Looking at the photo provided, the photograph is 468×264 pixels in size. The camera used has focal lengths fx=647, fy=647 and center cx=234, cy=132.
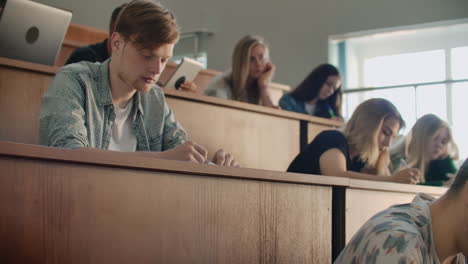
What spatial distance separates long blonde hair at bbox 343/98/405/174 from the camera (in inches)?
105

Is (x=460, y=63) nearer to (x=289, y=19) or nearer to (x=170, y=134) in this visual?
(x=289, y=19)

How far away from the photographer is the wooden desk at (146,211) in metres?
1.13

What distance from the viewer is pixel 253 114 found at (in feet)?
9.29

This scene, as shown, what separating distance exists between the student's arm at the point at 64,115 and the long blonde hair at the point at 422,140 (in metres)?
2.38

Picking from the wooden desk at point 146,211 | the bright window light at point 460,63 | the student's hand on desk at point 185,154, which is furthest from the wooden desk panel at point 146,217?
the bright window light at point 460,63

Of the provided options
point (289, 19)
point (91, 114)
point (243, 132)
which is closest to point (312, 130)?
point (243, 132)

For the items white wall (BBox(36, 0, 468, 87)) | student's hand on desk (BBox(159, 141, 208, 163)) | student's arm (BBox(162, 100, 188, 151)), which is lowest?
student's hand on desk (BBox(159, 141, 208, 163))

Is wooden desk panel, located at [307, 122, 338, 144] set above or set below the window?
below

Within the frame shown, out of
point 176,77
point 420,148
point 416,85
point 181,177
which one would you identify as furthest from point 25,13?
point 416,85

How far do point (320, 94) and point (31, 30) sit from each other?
6.27 feet

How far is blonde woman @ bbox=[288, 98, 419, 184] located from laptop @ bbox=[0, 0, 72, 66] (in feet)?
3.57

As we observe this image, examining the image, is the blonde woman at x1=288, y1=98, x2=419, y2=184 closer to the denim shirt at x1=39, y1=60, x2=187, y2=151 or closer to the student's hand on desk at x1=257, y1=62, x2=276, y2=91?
the denim shirt at x1=39, y1=60, x2=187, y2=151

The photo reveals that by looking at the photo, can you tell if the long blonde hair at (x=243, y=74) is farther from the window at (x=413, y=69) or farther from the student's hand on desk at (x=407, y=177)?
the window at (x=413, y=69)

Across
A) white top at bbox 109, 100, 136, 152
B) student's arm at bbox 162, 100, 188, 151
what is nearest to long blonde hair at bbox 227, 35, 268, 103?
student's arm at bbox 162, 100, 188, 151
